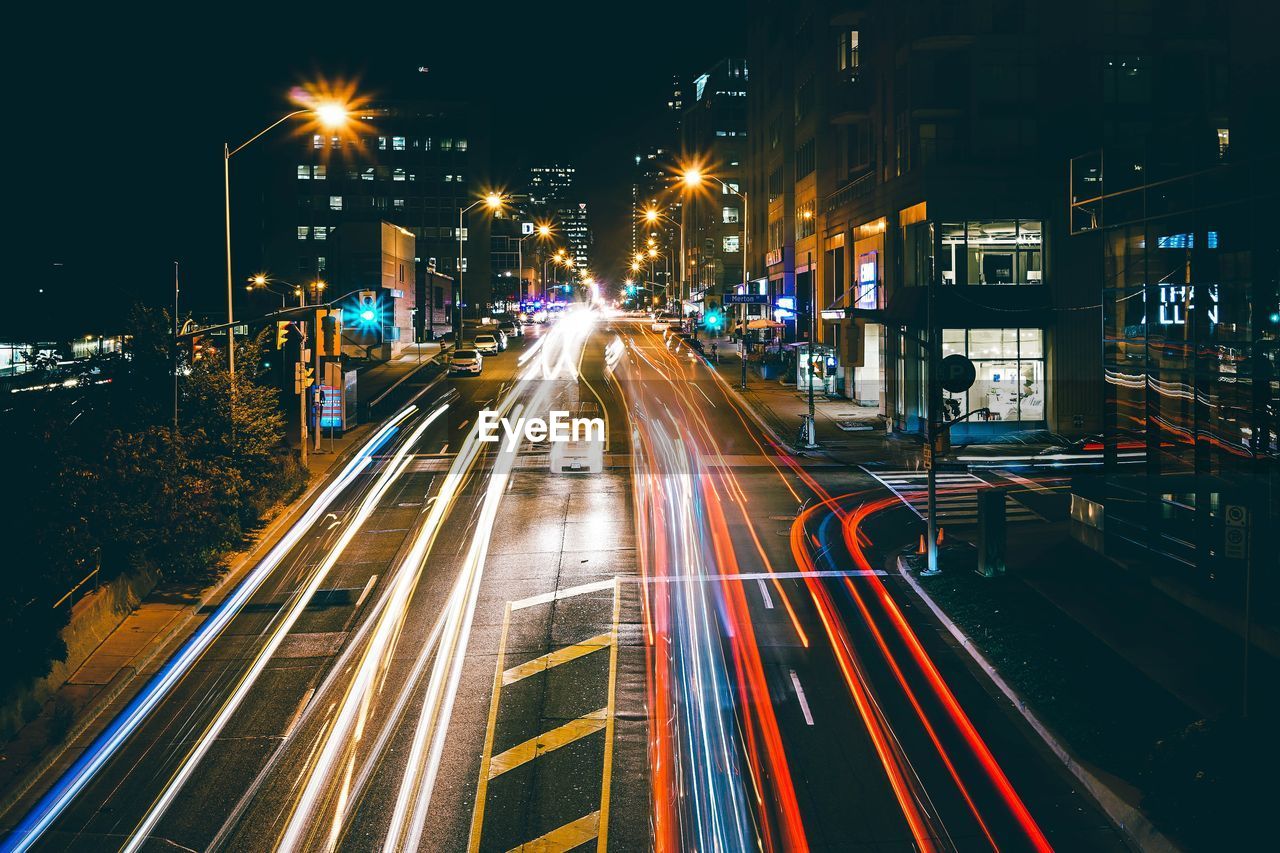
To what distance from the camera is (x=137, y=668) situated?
680 inches

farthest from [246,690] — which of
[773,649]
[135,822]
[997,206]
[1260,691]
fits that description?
[997,206]

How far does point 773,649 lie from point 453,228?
120 m

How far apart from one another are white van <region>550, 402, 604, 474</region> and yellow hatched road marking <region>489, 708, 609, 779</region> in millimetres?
20967

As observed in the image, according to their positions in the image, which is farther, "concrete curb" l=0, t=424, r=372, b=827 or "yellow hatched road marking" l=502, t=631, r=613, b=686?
"yellow hatched road marking" l=502, t=631, r=613, b=686

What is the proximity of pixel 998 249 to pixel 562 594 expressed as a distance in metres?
28.6

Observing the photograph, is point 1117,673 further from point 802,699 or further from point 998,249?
point 998,249

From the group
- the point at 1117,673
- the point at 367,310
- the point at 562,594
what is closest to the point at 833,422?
the point at 367,310

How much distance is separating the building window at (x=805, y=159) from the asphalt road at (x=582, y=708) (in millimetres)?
42786

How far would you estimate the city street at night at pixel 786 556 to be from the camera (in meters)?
12.4

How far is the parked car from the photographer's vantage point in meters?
62.1

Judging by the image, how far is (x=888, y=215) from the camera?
47531 millimetres

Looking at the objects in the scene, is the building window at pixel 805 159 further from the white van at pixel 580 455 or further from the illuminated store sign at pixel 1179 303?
the illuminated store sign at pixel 1179 303

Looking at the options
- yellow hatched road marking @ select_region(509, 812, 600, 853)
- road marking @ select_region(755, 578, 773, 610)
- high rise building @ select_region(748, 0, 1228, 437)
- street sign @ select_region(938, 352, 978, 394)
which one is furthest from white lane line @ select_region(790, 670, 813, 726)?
high rise building @ select_region(748, 0, 1228, 437)

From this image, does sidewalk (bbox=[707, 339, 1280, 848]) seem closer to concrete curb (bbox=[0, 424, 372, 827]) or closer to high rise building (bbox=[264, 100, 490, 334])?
concrete curb (bbox=[0, 424, 372, 827])
